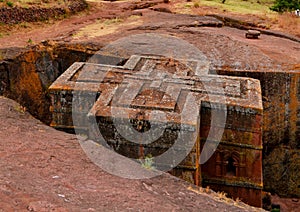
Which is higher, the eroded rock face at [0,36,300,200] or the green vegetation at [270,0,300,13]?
the green vegetation at [270,0,300,13]

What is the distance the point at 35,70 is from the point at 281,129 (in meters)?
6.27

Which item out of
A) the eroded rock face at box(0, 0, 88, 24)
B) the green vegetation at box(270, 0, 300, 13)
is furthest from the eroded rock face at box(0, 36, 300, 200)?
the green vegetation at box(270, 0, 300, 13)

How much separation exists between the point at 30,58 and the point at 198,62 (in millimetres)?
4789

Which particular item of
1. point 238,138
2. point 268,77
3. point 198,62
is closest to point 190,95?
point 238,138

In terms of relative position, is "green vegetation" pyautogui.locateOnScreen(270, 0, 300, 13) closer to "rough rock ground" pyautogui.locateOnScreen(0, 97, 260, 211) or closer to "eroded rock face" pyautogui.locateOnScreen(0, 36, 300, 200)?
"eroded rock face" pyautogui.locateOnScreen(0, 36, 300, 200)

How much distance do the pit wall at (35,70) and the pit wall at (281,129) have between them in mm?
4070

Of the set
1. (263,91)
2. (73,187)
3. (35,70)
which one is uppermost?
(73,187)

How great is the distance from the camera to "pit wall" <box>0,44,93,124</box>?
32.9 ft

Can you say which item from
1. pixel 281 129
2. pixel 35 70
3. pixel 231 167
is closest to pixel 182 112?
pixel 231 167

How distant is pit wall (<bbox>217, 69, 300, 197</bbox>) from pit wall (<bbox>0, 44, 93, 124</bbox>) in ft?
13.4

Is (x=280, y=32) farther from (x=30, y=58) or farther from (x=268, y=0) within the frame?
(x=268, y=0)

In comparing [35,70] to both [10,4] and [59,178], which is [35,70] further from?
[59,178]

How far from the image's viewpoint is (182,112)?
5895mm

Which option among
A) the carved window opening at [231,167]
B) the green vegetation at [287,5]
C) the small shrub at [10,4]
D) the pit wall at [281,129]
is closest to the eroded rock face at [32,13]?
the small shrub at [10,4]
